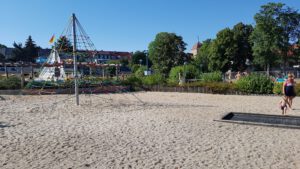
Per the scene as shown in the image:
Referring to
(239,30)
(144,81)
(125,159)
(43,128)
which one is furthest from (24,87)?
(239,30)

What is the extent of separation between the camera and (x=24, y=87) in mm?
20734

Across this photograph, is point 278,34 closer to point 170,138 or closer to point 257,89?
point 257,89

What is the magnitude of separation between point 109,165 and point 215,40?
5279 cm

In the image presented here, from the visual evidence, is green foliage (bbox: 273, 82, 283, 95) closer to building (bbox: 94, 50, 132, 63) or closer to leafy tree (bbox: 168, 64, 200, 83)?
leafy tree (bbox: 168, 64, 200, 83)

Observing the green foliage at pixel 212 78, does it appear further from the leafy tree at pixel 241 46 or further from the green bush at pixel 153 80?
the leafy tree at pixel 241 46

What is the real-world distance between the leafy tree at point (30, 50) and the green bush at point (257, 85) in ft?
265

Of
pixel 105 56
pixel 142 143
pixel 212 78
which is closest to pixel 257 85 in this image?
pixel 212 78

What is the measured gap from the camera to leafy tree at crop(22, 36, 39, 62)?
282 feet

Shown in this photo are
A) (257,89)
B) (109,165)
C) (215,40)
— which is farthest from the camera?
(215,40)

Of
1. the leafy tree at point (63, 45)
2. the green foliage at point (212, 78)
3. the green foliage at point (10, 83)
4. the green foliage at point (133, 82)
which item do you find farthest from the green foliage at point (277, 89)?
the green foliage at point (10, 83)

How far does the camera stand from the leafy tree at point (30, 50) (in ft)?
282

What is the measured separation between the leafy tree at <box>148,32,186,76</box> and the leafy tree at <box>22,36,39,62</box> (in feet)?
142

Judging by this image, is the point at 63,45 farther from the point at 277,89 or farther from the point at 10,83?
the point at 277,89

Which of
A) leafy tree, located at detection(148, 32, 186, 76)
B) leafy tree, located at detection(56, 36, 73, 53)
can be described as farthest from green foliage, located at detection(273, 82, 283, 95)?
leafy tree, located at detection(148, 32, 186, 76)
